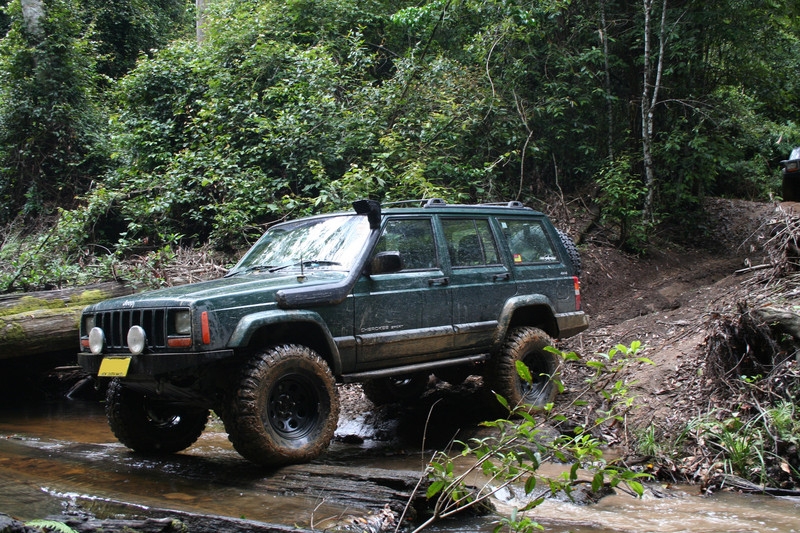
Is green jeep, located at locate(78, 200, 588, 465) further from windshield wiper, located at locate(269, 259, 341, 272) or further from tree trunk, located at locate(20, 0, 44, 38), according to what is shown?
tree trunk, located at locate(20, 0, 44, 38)

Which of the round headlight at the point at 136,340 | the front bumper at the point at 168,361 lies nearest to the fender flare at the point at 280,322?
the front bumper at the point at 168,361

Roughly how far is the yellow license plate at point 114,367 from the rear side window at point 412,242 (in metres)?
2.14

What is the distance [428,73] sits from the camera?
1272 centimetres

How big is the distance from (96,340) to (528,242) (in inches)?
165

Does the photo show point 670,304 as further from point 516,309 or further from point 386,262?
point 386,262

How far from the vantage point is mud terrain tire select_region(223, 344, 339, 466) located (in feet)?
14.6

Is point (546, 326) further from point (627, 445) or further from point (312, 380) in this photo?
point (312, 380)

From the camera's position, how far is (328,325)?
5098 mm

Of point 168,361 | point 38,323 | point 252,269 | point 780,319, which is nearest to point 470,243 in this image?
point 252,269

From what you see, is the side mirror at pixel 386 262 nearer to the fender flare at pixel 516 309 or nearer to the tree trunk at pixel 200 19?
the fender flare at pixel 516 309

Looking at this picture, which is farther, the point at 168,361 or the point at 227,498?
the point at 168,361

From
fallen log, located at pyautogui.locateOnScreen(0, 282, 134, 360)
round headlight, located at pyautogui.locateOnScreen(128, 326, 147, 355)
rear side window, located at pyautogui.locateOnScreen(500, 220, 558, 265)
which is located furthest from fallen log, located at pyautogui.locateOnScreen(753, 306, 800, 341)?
fallen log, located at pyautogui.locateOnScreen(0, 282, 134, 360)

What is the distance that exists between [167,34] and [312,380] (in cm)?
1891

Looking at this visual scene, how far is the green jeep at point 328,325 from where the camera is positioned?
14.9 ft
